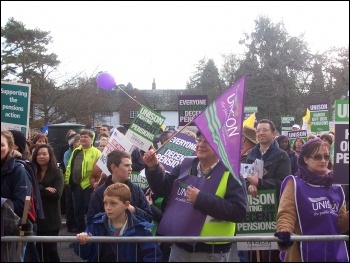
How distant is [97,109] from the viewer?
3597 centimetres

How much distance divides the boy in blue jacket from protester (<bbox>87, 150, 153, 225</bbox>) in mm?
289

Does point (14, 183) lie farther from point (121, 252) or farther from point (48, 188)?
point (48, 188)

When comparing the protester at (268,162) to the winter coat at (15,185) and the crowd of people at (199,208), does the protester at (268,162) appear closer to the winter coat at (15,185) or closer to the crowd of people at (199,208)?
the crowd of people at (199,208)

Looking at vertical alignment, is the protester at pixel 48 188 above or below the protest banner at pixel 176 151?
below

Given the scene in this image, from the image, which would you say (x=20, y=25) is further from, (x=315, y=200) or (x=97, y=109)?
(x=315, y=200)

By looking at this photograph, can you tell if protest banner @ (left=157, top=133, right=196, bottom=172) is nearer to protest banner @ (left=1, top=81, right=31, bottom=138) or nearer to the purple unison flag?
protest banner @ (left=1, top=81, right=31, bottom=138)

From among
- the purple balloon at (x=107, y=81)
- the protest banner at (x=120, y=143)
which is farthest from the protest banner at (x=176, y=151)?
the purple balloon at (x=107, y=81)

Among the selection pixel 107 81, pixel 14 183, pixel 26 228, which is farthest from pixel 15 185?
pixel 107 81

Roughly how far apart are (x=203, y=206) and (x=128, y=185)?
1597 mm

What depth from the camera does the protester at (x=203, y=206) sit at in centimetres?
421

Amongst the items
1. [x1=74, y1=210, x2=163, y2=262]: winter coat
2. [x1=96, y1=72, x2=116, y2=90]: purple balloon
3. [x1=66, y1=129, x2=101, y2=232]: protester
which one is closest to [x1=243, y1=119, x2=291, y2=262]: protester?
[x1=74, y1=210, x2=163, y2=262]: winter coat

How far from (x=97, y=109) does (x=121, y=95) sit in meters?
47.3

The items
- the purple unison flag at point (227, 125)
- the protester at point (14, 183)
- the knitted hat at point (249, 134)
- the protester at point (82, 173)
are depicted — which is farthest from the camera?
the protester at point (82, 173)

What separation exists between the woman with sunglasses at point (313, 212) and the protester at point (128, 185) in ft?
4.82
